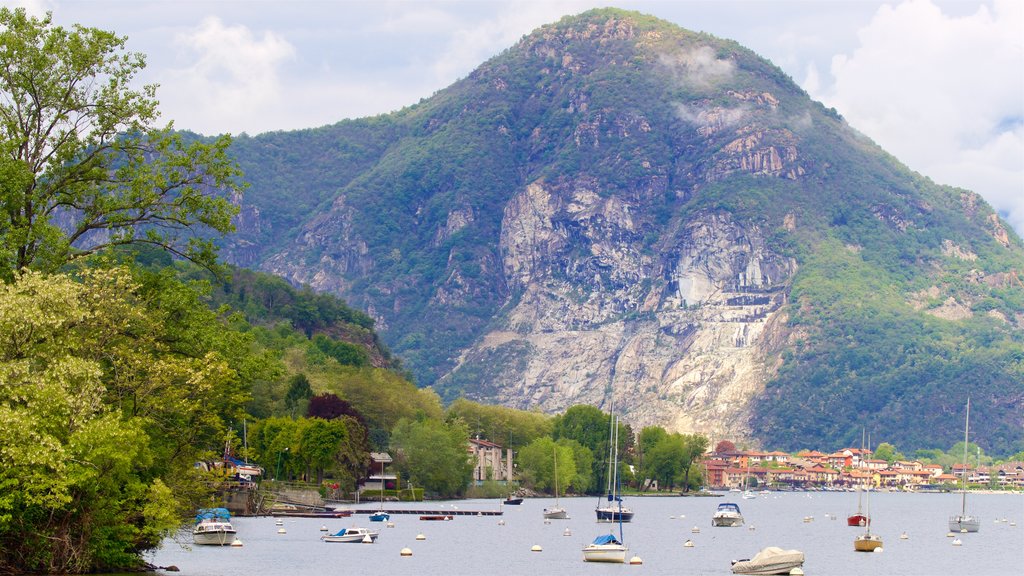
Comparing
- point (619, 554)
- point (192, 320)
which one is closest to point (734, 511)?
point (619, 554)

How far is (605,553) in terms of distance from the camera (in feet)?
354

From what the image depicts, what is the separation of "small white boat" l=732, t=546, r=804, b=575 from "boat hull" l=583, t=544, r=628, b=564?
39.8 ft

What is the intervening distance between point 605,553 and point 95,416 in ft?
184

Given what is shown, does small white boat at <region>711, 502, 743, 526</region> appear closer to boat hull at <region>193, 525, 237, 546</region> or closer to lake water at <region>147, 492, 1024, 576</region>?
lake water at <region>147, 492, 1024, 576</region>

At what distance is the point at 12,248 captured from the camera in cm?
6034

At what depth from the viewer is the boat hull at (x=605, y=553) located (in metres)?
108

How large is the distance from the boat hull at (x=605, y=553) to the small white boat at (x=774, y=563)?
1214cm

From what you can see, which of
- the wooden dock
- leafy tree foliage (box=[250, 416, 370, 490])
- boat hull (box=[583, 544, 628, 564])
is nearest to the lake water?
boat hull (box=[583, 544, 628, 564])

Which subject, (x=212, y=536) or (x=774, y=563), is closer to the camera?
(x=774, y=563)

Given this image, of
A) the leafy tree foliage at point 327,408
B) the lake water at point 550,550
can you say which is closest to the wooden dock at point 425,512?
the lake water at point 550,550

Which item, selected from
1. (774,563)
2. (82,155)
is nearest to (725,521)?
(774,563)

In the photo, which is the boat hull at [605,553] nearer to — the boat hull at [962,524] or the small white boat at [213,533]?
the small white boat at [213,533]

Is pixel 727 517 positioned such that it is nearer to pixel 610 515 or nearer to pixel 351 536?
pixel 610 515

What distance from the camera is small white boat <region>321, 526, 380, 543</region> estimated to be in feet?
391
